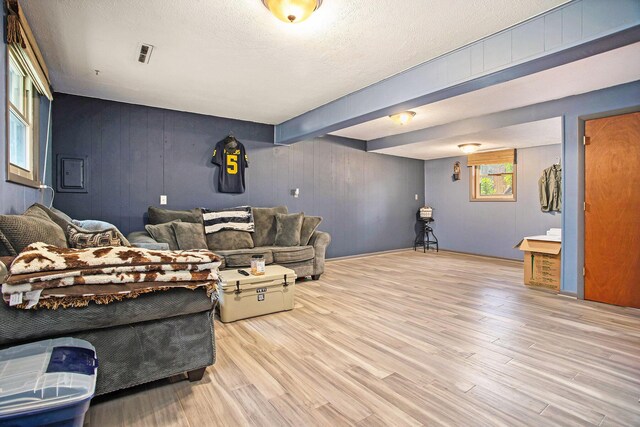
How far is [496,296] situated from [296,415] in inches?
123

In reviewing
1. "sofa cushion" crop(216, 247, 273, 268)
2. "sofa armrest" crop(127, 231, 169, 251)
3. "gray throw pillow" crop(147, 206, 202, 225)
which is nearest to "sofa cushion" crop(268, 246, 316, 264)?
"sofa cushion" crop(216, 247, 273, 268)

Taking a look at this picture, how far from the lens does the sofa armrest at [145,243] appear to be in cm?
313

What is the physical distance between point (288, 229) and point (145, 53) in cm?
273

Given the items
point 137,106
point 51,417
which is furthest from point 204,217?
point 51,417

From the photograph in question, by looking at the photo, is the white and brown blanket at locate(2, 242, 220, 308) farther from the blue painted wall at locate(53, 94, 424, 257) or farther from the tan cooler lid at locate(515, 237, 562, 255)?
the tan cooler lid at locate(515, 237, 562, 255)

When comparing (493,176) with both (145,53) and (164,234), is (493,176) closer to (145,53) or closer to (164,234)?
(164,234)

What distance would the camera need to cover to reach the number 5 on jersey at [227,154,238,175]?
5.06m

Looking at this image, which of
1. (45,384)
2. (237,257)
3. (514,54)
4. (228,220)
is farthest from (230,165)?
(45,384)

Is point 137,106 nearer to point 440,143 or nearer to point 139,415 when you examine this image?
point 139,415

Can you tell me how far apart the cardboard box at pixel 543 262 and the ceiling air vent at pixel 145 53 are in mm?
4812

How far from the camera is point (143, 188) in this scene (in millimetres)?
4453

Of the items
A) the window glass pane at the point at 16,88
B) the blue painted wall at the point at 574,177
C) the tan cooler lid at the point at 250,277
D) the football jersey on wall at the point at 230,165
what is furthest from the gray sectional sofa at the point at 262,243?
the blue painted wall at the point at 574,177

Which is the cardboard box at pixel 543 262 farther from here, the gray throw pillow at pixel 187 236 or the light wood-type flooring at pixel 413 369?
the gray throw pillow at pixel 187 236

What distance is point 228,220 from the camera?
4582 millimetres
